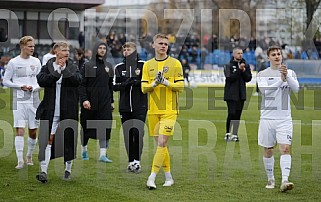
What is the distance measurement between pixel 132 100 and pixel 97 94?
0.78m

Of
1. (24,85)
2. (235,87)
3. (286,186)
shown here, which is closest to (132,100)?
(24,85)

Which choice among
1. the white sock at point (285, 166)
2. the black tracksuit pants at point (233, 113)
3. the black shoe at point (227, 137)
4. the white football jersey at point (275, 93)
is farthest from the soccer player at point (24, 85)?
the black tracksuit pants at point (233, 113)

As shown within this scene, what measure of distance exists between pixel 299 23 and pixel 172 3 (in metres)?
23.5

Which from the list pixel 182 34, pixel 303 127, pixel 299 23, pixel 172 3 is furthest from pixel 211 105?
pixel 172 3

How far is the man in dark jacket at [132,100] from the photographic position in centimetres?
1167

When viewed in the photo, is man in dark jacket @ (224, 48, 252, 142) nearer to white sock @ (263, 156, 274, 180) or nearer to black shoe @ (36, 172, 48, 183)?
white sock @ (263, 156, 274, 180)

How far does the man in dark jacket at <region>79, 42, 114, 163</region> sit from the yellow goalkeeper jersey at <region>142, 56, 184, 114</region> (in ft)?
6.68

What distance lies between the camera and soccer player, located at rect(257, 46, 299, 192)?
980 cm

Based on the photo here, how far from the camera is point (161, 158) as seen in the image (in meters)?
10.0

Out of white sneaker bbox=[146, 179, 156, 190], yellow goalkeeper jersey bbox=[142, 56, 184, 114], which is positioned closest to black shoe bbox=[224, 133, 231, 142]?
yellow goalkeeper jersey bbox=[142, 56, 184, 114]

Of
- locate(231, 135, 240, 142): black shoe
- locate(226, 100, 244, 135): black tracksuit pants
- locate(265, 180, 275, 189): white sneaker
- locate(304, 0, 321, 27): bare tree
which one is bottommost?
locate(265, 180, 275, 189): white sneaker

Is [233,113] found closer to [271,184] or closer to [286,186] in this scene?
[271,184]

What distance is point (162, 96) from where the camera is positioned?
10.1 metres

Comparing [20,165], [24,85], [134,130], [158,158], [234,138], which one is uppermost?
[24,85]
